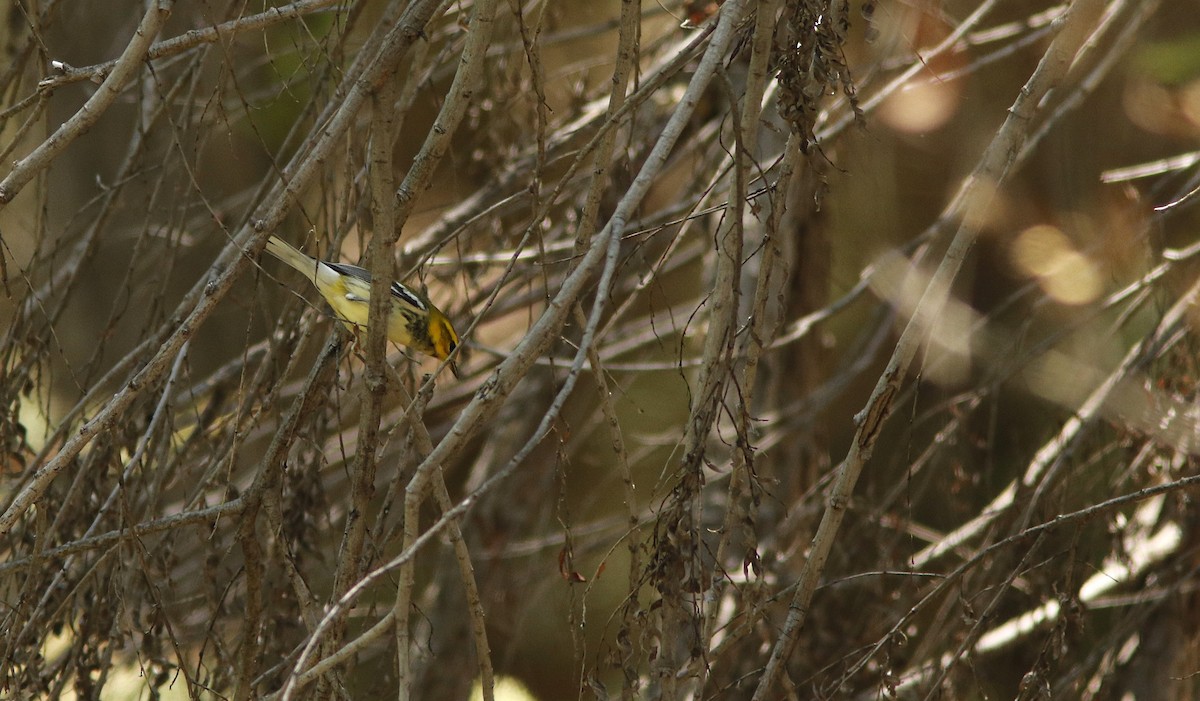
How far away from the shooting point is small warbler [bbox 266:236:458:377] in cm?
323

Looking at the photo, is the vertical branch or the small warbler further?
the small warbler

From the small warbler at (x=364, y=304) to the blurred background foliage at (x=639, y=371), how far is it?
0.09m

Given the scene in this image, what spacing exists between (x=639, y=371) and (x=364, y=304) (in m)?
1.91

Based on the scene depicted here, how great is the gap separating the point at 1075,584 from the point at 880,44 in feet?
7.70

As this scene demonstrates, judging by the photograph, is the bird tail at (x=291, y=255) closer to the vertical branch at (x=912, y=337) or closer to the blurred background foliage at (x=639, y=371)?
the blurred background foliage at (x=639, y=371)

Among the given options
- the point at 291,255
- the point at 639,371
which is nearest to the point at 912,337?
the point at 291,255

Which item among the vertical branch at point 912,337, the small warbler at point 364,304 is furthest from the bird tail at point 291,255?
the vertical branch at point 912,337

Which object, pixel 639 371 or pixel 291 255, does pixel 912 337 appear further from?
pixel 639 371

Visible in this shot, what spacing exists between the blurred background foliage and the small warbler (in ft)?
0.31

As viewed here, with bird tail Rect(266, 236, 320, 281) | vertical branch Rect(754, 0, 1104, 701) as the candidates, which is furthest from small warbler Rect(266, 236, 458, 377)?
vertical branch Rect(754, 0, 1104, 701)

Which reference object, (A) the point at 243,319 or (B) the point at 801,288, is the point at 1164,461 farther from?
(A) the point at 243,319

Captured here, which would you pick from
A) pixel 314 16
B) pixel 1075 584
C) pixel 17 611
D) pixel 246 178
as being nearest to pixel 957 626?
pixel 1075 584

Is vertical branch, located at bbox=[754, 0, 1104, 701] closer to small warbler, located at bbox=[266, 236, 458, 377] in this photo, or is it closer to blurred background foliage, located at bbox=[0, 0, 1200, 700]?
blurred background foliage, located at bbox=[0, 0, 1200, 700]

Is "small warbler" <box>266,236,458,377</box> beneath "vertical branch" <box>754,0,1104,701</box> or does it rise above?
above
